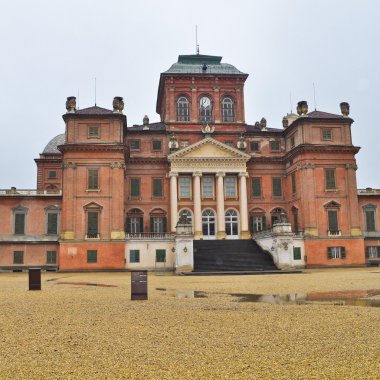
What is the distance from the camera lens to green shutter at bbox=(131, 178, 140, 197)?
174ft

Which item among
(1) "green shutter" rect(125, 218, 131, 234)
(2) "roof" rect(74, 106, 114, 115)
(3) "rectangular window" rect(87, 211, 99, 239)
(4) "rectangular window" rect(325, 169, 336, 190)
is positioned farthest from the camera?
(1) "green shutter" rect(125, 218, 131, 234)

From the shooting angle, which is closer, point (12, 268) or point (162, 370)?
point (162, 370)

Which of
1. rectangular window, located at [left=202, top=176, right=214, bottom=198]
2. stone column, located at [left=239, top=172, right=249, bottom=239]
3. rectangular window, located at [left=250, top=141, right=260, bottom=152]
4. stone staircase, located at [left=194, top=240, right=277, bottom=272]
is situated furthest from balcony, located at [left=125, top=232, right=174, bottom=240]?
rectangular window, located at [left=250, top=141, right=260, bottom=152]

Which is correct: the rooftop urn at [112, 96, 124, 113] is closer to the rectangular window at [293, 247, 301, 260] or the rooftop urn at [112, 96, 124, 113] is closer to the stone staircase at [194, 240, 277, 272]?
the stone staircase at [194, 240, 277, 272]

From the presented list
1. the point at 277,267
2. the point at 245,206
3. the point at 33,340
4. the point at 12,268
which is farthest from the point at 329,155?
the point at 33,340

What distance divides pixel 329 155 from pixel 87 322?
1666 inches

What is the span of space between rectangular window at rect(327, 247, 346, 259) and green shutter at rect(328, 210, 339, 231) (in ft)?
6.70

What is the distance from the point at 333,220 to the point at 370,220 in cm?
568

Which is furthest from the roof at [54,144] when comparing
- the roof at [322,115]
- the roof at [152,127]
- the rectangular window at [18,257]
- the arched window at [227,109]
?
the roof at [322,115]

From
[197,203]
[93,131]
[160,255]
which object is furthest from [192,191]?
[93,131]

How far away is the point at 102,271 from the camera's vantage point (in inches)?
1812

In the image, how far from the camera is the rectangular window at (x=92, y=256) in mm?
46562

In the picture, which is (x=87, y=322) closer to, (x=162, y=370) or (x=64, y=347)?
(x=64, y=347)

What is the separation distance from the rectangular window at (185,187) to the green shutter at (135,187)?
4.62 meters
